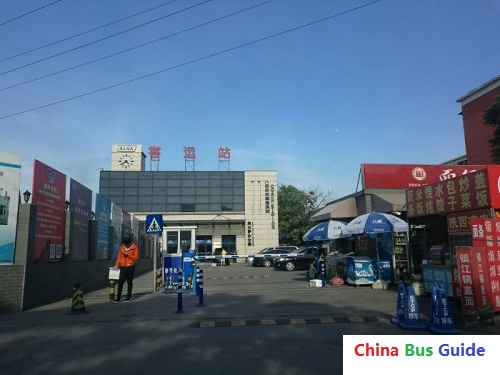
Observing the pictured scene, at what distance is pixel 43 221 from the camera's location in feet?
39.3

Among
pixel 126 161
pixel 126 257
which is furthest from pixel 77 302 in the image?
pixel 126 161

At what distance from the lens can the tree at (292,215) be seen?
184 feet

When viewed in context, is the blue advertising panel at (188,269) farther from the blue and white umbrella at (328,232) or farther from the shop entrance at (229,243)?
the shop entrance at (229,243)

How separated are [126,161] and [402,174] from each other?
119 ft

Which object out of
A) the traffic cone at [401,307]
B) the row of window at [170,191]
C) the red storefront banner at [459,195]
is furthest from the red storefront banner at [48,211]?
the row of window at [170,191]

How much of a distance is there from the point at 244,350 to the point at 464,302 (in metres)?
4.70

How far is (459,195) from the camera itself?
11.9 metres

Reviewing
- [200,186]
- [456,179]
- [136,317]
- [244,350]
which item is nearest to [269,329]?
[244,350]

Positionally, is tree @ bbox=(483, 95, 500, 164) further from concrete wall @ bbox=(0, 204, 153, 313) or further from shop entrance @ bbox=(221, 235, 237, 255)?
→ shop entrance @ bbox=(221, 235, 237, 255)

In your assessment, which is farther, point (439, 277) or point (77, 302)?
point (439, 277)

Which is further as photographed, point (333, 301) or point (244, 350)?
point (333, 301)

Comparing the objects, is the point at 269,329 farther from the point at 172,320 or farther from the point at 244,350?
the point at 172,320

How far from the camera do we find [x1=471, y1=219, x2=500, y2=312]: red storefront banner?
29.5ft

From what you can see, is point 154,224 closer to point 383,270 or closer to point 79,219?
point 79,219
